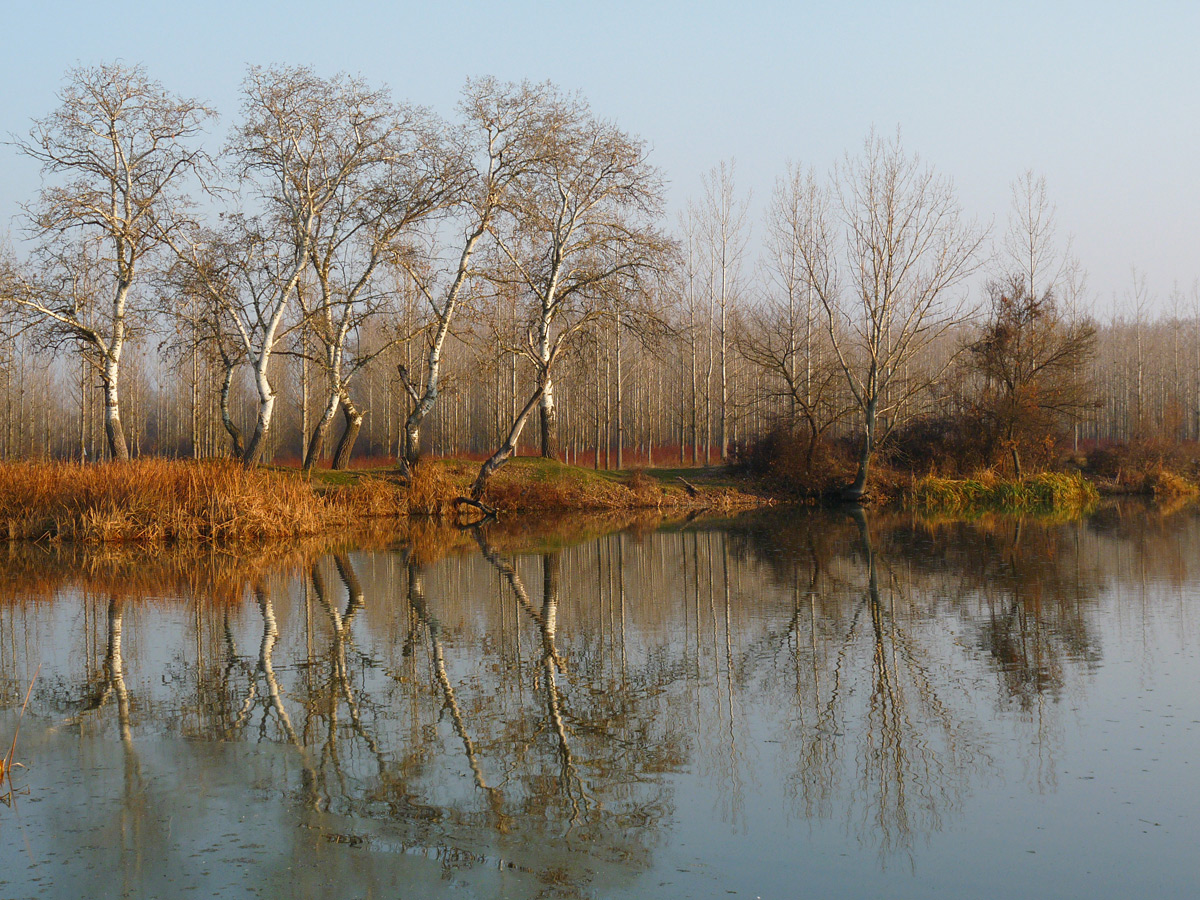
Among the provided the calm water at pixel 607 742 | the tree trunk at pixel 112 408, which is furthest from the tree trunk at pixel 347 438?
the calm water at pixel 607 742

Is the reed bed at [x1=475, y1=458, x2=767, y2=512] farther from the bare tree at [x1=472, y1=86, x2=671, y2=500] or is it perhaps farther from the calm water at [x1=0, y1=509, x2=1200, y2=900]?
the calm water at [x1=0, y1=509, x2=1200, y2=900]

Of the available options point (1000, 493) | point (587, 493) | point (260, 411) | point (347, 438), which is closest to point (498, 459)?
point (587, 493)

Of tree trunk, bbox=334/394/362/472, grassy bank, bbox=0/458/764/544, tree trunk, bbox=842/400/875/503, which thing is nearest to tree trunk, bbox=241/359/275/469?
grassy bank, bbox=0/458/764/544

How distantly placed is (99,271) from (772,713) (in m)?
26.9

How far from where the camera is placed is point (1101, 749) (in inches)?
234

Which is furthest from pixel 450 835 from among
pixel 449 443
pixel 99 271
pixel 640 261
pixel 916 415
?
pixel 449 443

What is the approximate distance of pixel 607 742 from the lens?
6148mm

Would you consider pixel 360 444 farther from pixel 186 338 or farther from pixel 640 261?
pixel 640 261

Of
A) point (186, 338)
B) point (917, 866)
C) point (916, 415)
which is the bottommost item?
point (917, 866)

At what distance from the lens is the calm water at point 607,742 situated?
4379 millimetres

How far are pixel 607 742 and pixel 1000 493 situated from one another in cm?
2707

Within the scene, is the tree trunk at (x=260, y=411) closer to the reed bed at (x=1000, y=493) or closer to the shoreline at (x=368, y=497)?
the shoreline at (x=368, y=497)

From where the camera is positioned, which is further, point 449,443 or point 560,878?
point 449,443

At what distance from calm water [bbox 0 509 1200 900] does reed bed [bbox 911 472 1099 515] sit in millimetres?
16956
